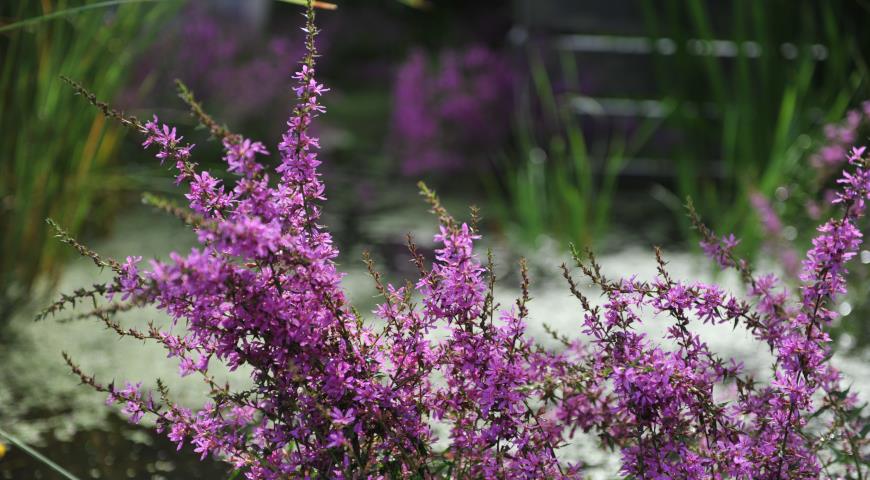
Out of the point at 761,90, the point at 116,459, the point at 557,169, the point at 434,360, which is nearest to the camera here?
the point at 434,360

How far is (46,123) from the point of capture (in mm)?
2656

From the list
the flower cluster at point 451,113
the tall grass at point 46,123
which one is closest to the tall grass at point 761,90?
the flower cluster at point 451,113

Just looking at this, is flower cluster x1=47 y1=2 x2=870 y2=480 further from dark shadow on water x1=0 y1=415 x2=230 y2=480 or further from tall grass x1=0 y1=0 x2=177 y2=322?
tall grass x1=0 y1=0 x2=177 y2=322

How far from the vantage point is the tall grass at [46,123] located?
104 inches

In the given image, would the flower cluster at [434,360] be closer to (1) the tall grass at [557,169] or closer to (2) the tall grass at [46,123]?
(2) the tall grass at [46,123]

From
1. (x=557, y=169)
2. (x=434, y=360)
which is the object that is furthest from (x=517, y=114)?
(x=434, y=360)

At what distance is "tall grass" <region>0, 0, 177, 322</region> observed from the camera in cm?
264

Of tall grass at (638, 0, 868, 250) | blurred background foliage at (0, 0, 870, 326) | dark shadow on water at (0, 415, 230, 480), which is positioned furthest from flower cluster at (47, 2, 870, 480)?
tall grass at (638, 0, 868, 250)

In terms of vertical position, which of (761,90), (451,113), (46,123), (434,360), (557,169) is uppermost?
(451,113)

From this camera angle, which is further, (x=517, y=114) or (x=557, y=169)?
(x=517, y=114)

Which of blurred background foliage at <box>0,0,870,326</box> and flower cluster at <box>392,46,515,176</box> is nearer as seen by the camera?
blurred background foliage at <box>0,0,870,326</box>

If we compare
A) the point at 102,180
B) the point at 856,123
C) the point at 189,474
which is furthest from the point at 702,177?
the point at 189,474

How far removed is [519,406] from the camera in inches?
52.1

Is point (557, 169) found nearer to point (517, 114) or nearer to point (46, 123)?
point (517, 114)
